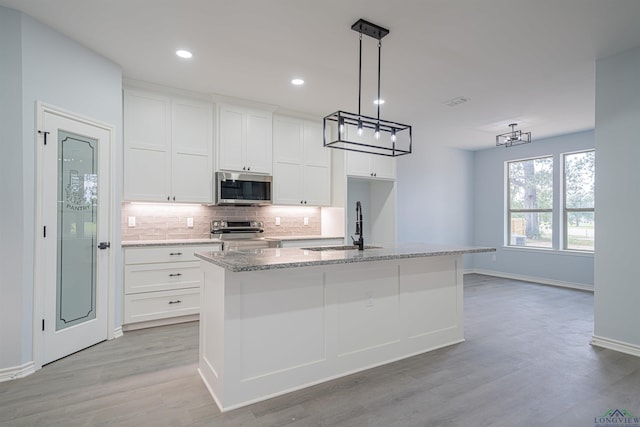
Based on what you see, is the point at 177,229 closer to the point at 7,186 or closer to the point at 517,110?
the point at 7,186

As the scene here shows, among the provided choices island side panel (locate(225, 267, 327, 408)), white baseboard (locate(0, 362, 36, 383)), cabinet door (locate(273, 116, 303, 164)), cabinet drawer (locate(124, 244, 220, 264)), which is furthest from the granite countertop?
island side panel (locate(225, 267, 327, 408))

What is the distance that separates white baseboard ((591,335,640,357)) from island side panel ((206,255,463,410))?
54.2 inches

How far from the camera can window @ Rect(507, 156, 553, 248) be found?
6.61 m

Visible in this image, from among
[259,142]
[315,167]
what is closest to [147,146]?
[259,142]

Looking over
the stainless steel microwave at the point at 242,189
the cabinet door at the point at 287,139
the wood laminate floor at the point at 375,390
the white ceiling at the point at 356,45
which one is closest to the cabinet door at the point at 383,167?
the white ceiling at the point at 356,45

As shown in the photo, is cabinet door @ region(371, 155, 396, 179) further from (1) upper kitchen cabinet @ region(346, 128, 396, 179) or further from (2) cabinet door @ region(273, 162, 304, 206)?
(2) cabinet door @ region(273, 162, 304, 206)

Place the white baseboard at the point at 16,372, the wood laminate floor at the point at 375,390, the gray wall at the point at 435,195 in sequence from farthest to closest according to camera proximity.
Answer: the gray wall at the point at 435,195
the white baseboard at the point at 16,372
the wood laminate floor at the point at 375,390

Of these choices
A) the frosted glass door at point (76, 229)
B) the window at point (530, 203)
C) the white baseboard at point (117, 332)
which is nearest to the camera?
the frosted glass door at point (76, 229)

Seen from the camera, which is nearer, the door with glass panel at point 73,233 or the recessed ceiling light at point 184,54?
the door with glass panel at point 73,233

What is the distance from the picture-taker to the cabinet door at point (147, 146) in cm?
387

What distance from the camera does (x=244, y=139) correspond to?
4559 mm

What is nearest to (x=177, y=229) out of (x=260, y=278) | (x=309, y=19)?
(x=260, y=278)

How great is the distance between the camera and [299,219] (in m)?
5.44

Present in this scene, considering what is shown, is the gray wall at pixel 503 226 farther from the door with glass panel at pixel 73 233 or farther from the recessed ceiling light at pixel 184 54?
the door with glass panel at pixel 73 233
